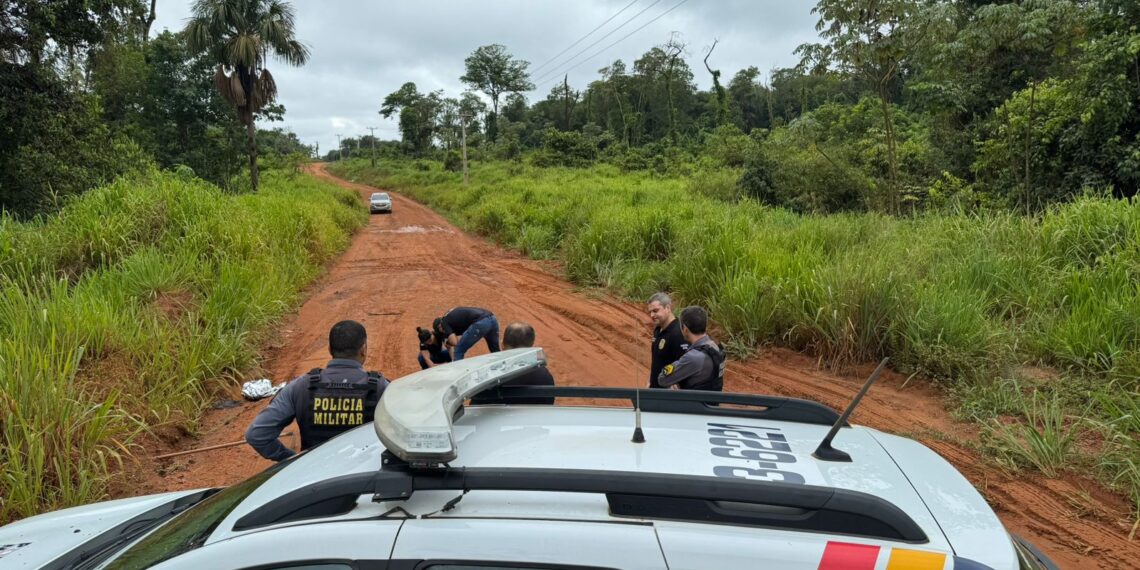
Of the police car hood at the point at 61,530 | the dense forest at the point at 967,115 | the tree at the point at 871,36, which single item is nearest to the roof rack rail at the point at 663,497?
the police car hood at the point at 61,530

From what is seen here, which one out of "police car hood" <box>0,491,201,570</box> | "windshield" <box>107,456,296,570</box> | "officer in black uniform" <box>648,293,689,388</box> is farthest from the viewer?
"officer in black uniform" <box>648,293,689,388</box>

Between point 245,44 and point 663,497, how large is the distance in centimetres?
2613

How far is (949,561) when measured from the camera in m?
1.29

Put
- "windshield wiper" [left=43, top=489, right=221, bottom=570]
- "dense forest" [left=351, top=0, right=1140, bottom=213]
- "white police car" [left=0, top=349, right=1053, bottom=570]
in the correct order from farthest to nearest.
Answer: "dense forest" [left=351, top=0, right=1140, bottom=213], "windshield wiper" [left=43, top=489, right=221, bottom=570], "white police car" [left=0, top=349, right=1053, bottom=570]

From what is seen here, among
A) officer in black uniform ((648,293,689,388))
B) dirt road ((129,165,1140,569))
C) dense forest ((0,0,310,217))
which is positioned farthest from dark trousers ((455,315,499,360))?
dense forest ((0,0,310,217))

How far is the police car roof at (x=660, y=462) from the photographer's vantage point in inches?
55.7

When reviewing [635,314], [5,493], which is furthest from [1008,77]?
[5,493]

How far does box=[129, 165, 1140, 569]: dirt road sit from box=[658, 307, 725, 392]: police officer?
0.31 metres

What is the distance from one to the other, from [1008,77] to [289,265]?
1505 centimetres

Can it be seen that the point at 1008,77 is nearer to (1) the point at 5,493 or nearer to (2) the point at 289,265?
(2) the point at 289,265

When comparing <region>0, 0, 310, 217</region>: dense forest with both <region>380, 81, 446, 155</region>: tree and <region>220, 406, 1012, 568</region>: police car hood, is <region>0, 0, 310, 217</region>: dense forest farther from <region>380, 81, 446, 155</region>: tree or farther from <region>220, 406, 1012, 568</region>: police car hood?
<region>380, 81, 446, 155</region>: tree

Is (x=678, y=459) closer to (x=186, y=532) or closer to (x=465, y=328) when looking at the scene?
(x=186, y=532)

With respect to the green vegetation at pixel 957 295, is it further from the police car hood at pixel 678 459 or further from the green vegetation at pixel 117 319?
the green vegetation at pixel 117 319

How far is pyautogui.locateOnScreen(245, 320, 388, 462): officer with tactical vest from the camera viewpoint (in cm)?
292
